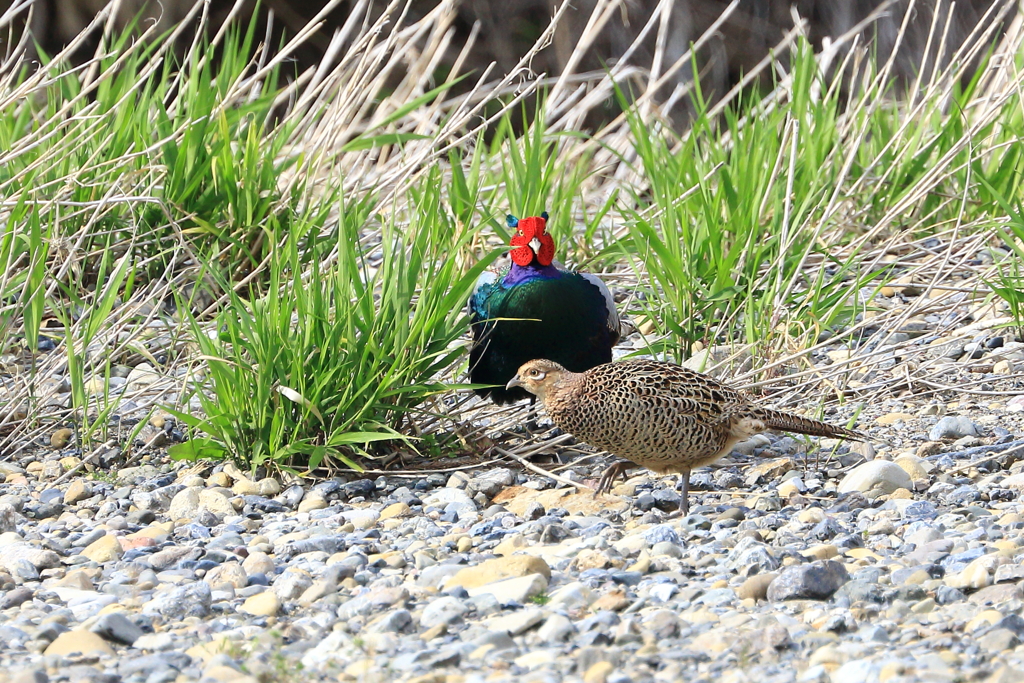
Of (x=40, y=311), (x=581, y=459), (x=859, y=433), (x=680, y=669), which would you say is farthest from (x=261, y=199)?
(x=680, y=669)

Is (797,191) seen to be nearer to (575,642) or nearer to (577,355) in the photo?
(577,355)

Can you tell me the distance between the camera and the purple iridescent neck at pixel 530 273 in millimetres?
3518

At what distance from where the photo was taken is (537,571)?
2.44 metres

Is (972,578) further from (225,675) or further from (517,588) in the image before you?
(225,675)

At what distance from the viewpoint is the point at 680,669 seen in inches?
78.4

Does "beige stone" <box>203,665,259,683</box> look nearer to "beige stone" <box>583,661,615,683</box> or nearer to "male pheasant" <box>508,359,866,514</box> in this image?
"beige stone" <box>583,661,615,683</box>

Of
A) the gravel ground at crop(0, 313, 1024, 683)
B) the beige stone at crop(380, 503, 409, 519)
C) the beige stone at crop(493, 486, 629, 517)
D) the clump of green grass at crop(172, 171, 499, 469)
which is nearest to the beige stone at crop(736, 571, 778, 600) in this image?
the gravel ground at crop(0, 313, 1024, 683)

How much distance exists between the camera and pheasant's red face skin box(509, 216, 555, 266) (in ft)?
11.5

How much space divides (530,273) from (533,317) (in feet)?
0.41

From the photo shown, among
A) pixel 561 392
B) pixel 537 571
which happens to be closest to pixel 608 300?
pixel 561 392

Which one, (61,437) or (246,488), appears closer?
(246,488)

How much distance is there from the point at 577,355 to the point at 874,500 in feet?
3.32

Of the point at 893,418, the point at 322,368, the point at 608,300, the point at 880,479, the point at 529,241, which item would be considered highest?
the point at 529,241

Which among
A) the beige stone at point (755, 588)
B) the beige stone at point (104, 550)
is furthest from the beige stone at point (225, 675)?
the beige stone at point (755, 588)
